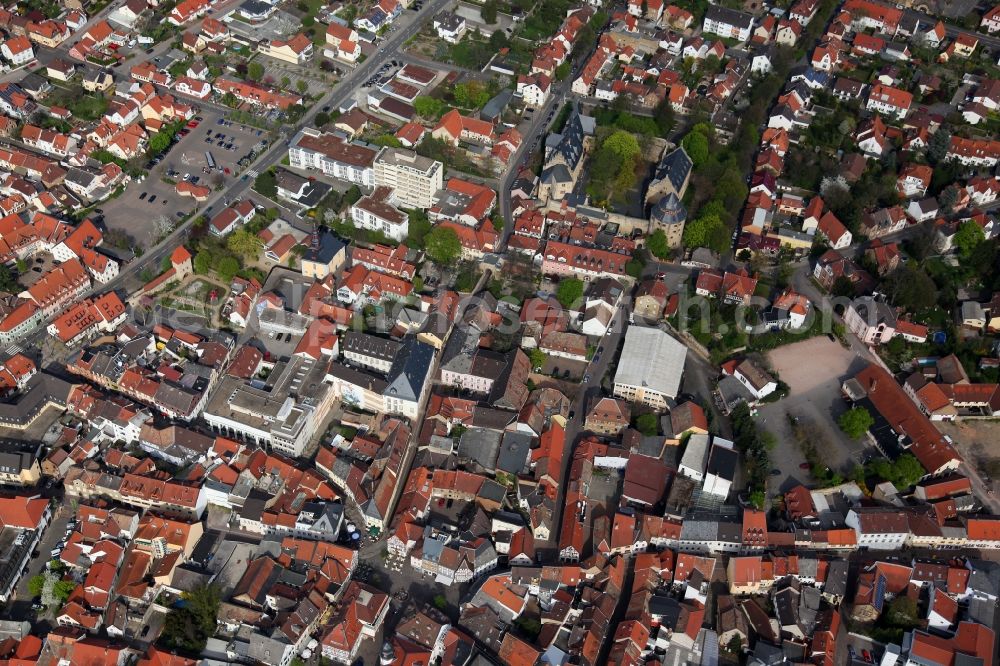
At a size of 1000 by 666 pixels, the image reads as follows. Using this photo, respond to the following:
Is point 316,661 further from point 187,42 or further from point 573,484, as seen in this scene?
point 187,42

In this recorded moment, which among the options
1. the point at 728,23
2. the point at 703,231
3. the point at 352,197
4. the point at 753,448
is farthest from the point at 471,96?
the point at 753,448

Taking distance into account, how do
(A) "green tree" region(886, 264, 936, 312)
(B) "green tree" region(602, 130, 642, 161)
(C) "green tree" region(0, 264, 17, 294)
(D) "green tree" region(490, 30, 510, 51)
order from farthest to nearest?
(D) "green tree" region(490, 30, 510, 51) < (B) "green tree" region(602, 130, 642, 161) < (A) "green tree" region(886, 264, 936, 312) < (C) "green tree" region(0, 264, 17, 294)

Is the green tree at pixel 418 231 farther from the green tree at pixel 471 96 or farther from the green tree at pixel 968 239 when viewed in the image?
the green tree at pixel 968 239

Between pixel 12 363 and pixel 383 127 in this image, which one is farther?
pixel 383 127

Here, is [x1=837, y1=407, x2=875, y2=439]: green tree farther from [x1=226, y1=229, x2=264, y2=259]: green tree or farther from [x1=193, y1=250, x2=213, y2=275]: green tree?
[x1=193, y1=250, x2=213, y2=275]: green tree

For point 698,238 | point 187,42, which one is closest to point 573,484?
point 698,238

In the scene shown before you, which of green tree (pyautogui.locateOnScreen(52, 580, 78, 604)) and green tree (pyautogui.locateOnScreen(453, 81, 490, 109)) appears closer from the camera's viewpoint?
green tree (pyautogui.locateOnScreen(52, 580, 78, 604))

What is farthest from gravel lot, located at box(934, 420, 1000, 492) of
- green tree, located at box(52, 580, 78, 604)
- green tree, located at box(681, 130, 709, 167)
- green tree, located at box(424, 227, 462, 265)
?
green tree, located at box(52, 580, 78, 604)

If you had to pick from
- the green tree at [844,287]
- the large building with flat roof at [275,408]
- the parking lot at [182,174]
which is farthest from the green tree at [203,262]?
the green tree at [844,287]
